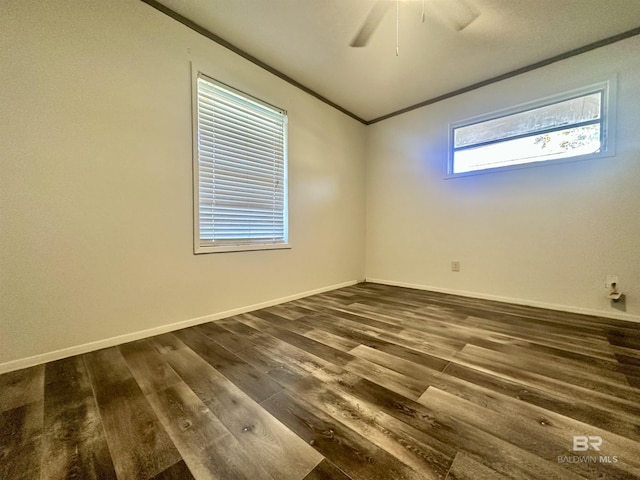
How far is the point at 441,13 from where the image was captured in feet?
5.92

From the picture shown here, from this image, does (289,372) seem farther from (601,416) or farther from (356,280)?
(356,280)

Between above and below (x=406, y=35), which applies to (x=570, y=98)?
below

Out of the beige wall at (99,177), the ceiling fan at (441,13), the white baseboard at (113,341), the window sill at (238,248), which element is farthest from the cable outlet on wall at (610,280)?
the beige wall at (99,177)

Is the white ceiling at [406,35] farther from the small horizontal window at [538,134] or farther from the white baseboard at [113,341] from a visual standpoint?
the white baseboard at [113,341]

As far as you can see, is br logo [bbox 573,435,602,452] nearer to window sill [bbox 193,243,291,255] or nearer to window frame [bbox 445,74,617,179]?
window sill [bbox 193,243,291,255]

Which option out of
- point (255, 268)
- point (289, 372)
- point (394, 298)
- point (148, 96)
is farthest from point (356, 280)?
point (148, 96)

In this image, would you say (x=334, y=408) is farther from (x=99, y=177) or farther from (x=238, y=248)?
(x=99, y=177)

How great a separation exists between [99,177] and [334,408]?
202 centimetres

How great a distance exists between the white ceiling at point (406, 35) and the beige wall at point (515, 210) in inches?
13.0

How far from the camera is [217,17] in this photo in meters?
2.04

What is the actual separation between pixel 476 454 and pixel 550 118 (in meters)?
3.26

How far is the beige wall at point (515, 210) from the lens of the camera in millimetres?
2219

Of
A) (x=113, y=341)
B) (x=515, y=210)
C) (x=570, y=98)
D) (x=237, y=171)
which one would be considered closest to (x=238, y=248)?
(x=237, y=171)

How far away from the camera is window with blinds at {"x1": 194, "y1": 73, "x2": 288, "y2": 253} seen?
2.19 metres
